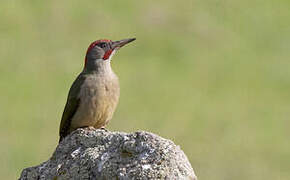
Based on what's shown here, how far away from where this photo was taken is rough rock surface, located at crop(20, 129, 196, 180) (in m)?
9.12

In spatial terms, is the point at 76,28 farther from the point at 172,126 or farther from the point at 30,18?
the point at 172,126

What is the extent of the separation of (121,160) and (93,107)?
10.2 ft

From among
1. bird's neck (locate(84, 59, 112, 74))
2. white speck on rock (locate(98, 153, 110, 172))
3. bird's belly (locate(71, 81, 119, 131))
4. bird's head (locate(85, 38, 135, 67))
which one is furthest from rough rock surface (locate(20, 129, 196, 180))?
bird's head (locate(85, 38, 135, 67))

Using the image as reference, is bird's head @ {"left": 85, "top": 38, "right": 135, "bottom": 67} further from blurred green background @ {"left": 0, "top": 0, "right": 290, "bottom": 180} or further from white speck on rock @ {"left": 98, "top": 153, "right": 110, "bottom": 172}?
blurred green background @ {"left": 0, "top": 0, "right": 290, "bottom": 180}

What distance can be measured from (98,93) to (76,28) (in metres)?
39.9

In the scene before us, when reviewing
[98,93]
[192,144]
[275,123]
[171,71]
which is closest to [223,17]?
[171,71]

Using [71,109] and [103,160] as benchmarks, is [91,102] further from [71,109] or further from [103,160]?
[103,160]

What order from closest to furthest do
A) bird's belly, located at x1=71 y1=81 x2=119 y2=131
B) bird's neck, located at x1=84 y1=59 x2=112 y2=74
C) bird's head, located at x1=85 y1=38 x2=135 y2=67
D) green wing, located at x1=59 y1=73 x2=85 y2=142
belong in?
1. bird's belly, located at x1=71 y1=81 x2=119 y2=131
2. green wing, located at x1=59 y1=73 x2=85 y2=142
3. bird's neck, located at x1=84 y1=59 x2=112 y2=74
4. bird's head, located at x1=85 y1=38 x2=135 y2=67

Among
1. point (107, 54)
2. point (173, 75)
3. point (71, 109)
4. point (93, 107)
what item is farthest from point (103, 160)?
point (173, 75)

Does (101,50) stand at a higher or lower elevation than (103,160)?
higher

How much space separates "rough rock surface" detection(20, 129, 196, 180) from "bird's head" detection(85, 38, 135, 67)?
307 centimetres

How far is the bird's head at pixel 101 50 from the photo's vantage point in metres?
13.1

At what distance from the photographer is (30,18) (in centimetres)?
5372

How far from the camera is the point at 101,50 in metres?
13.2
